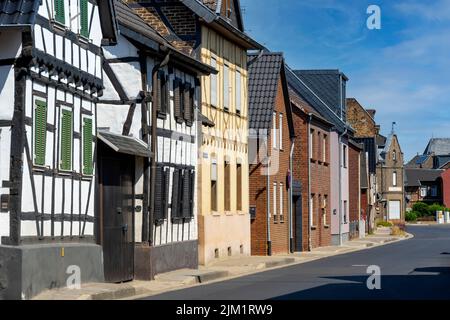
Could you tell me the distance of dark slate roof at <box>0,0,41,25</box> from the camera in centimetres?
1700

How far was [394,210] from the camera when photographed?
10731cm

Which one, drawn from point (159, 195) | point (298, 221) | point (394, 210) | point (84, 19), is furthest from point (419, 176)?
point (84, 19)

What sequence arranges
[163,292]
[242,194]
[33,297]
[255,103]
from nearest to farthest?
[33,297], [163,292], [242,194], [255,103]

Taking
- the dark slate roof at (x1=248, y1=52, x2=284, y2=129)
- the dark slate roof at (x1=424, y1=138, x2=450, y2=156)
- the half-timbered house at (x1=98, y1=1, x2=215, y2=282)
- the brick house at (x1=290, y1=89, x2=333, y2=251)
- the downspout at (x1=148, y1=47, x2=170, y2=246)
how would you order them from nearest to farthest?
the half-timbered house at (x1=98, y1=1, x2=215, y2=282)
the downspout at (x1=148, y1=47, x2=170, y2=246)
the dark slate roof at (x1=248, y1=52, x2=284, y2=129)
the brick house at (x1=290, y1=89, x2=333, y2=251)
the dark slate roof at (x1=424, y1=138, x2=450, y2=156)

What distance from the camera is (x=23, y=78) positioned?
676 inches

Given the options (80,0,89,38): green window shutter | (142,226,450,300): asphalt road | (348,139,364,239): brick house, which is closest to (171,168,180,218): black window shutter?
(142,226,450,300): asphalt road

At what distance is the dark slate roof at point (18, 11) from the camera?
55.8ft

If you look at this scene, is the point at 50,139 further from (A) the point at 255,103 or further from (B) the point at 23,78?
(A) the point at 255,103

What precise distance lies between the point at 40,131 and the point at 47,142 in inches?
15.2

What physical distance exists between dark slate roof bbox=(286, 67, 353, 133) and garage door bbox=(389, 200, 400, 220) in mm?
55752

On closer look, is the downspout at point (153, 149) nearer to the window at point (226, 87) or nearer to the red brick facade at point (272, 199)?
the window at point (226, 87)

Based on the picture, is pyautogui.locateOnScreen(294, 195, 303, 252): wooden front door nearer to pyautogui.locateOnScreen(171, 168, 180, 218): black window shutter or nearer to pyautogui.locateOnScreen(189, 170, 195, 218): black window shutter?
pyautogui.locateOnScreen(189, 170, 195, 218): black window shutter
